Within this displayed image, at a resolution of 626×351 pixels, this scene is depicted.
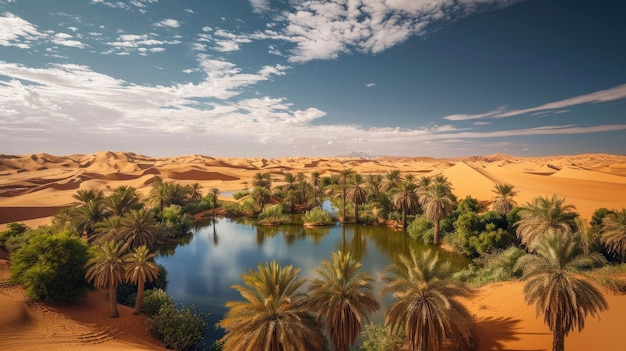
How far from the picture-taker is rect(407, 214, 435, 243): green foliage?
30.1m

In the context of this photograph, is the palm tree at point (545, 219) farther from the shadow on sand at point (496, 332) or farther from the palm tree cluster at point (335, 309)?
the palm tree cluster at point (335, 309)

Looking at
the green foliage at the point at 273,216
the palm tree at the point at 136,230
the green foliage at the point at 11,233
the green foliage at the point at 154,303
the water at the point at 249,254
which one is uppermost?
the palm tree at the point at 136,230

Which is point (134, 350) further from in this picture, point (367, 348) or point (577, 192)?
point (577, 192)

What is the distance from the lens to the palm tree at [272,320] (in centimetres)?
979

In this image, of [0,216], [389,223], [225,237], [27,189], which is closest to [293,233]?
[225,237]

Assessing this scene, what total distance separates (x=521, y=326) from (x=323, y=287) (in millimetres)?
9650

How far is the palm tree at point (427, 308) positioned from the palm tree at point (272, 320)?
127 inches

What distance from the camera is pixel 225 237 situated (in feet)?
108

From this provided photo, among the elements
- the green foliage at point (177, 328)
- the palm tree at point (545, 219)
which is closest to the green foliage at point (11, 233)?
the green foliage at point (177, 328)

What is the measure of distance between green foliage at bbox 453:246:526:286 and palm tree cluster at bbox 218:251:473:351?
8.92 metres

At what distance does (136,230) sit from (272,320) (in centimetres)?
1594

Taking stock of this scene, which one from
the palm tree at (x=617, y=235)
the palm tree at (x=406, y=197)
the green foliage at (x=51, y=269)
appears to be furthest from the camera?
the palm tree at (x=406, y=197)

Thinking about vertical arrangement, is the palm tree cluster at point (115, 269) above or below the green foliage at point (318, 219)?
above

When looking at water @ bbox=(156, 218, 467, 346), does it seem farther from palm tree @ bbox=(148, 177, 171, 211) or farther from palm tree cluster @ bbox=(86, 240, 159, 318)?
palm tree @ bbox=(148, 177, 171, 211)
